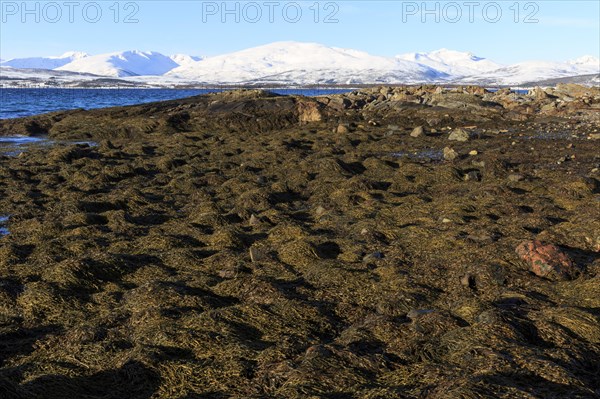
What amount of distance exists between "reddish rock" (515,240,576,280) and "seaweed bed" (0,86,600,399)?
0.47 feet

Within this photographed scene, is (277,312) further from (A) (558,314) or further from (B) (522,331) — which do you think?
(A) (558,314)

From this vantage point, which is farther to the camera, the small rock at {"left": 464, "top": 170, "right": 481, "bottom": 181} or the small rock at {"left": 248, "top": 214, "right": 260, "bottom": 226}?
the small rock at {"left": 464, "top": 170, "right": 481, "bottom": 181}

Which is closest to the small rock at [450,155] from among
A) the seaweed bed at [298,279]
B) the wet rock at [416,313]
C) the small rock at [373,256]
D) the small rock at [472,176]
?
the seaweed bed at [298,279]

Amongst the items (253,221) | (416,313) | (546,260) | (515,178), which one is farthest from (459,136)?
(416,313)

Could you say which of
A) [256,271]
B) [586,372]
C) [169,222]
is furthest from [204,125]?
[586,372]

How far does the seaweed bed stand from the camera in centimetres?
556

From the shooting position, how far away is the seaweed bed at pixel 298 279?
219 inches

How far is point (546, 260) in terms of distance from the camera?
27.9 ft

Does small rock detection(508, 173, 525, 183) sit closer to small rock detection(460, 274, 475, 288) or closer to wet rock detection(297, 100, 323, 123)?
small rock detection(460, 274, 475, 288)

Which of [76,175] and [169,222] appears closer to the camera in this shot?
[169,222]

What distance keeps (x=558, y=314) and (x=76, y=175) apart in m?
15.2

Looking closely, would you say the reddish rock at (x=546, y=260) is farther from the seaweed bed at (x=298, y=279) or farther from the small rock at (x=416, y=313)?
the small rock at (x=416, y=313)

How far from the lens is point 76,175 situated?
17312 millimetres

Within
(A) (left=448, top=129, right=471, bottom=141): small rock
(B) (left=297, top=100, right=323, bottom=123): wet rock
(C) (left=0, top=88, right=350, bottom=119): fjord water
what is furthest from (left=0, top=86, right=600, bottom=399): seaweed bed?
(C) (left=0, top=88, right=350, bottom=119): fjord water
